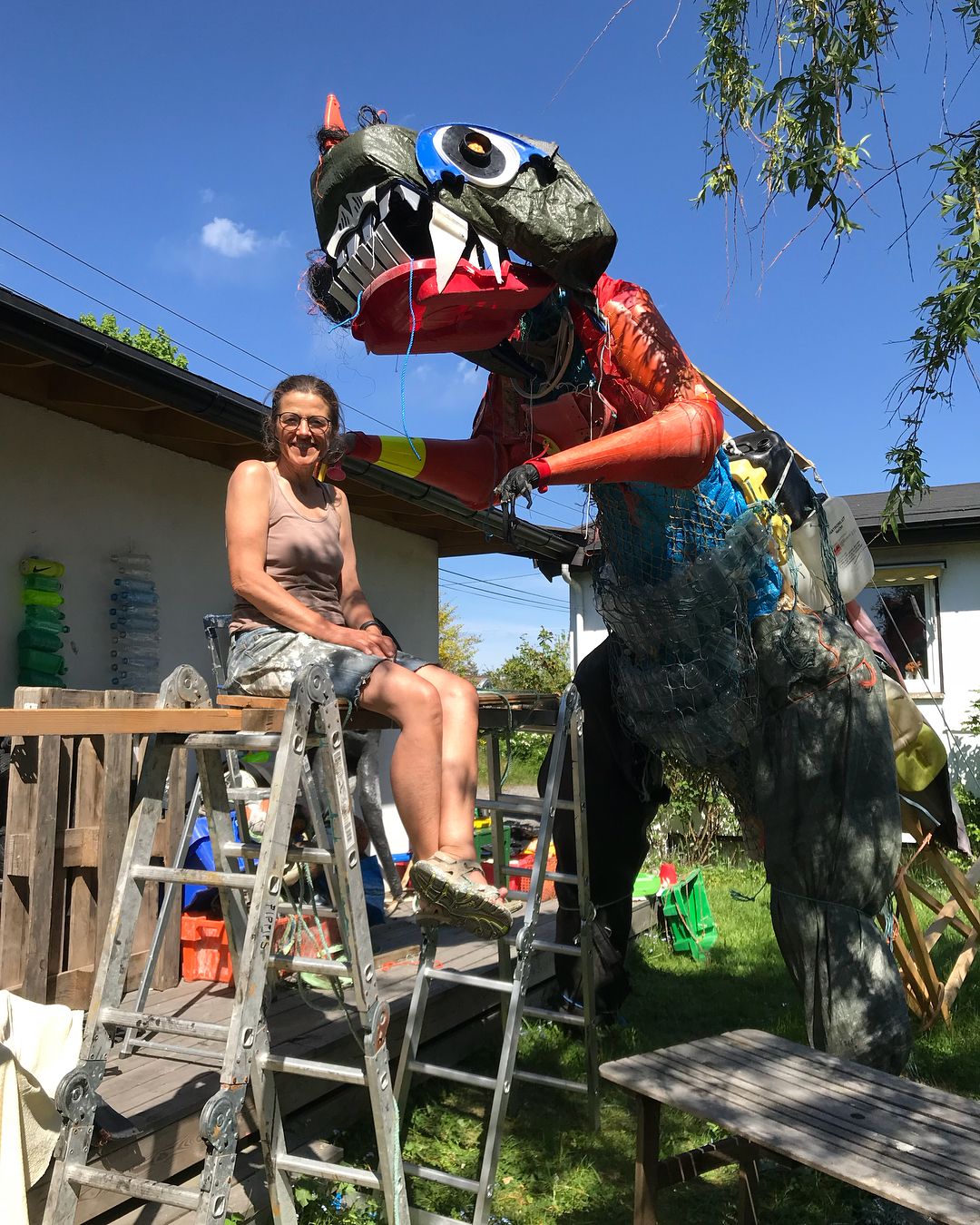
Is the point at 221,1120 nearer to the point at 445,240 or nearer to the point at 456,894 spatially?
the point at 456,894

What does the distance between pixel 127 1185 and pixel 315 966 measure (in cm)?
62

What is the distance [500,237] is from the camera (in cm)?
268

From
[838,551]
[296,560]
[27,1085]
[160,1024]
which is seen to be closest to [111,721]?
[160,1024]

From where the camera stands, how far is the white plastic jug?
11.4 feet

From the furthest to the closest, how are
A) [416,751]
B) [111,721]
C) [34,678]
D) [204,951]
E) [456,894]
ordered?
[34,678], [204,951], [416,751], [456,894], [111,721]

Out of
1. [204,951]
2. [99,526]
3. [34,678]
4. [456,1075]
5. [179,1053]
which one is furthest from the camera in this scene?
[99,526]

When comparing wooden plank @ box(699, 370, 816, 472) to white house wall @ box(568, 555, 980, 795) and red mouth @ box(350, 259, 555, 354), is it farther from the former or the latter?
white house wall @ box(568, 555, 980, 795)

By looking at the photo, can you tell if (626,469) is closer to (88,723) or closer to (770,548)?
(770,548)

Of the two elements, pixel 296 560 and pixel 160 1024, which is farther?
pixel 296 560

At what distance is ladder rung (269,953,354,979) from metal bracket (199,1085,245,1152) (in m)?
0.43

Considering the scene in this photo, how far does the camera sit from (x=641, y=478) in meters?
2.80

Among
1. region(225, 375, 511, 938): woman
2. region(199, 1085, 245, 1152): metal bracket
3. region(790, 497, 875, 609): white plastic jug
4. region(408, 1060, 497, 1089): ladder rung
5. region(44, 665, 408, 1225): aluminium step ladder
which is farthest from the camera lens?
region(790, 497, 875, 609): white plastic jug

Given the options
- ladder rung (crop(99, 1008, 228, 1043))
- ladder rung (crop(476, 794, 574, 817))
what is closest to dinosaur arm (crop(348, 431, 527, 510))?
ladder rung (crop(476, 794, 574, 817))

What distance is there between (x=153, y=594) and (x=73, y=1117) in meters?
3.63
